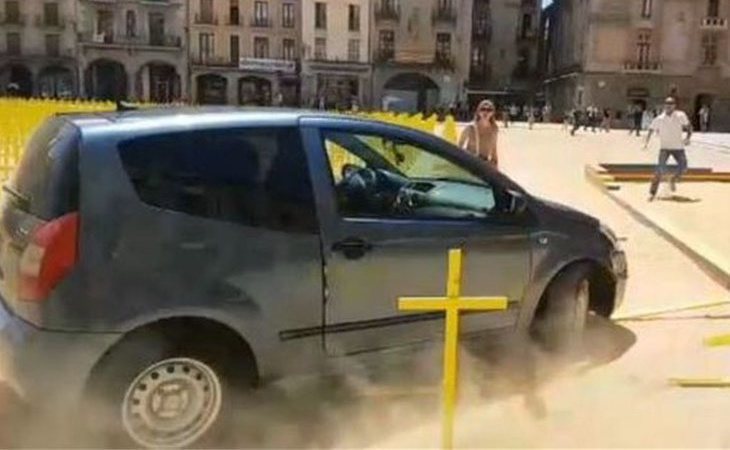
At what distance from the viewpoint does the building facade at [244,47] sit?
72125 mm

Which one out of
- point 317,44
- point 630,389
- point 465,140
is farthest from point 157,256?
point 317,44

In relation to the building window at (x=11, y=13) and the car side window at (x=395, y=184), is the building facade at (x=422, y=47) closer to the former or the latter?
the building window at (x=11, y=13)

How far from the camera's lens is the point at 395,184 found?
5441 mm

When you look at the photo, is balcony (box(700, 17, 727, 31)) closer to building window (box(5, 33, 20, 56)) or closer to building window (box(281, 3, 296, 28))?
building window (box(281, 3, 296, 28))

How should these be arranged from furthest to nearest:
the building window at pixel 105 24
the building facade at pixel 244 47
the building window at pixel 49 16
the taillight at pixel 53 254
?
the building facade at pixel 244 47 → the building window at pixel 105 24 → the building window at pixel 49 16 → the taillight at pixel 53 254

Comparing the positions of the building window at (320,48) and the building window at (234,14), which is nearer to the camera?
the building window at (234,14)

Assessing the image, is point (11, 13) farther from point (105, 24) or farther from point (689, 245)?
point (689, 245)

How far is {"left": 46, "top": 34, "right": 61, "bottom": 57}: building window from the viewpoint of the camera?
229ft

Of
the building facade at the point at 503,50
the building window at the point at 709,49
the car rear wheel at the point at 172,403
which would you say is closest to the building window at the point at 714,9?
the building window at the point at 709,49

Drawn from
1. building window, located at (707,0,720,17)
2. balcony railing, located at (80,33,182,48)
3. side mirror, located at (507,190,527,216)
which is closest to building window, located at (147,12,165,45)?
balcony railing, located at (80,33,182,48)

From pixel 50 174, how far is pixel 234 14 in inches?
2801

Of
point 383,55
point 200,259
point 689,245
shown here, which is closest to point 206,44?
point 383,55

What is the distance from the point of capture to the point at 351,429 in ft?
15.7

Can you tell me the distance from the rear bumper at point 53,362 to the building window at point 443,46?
237 ft
